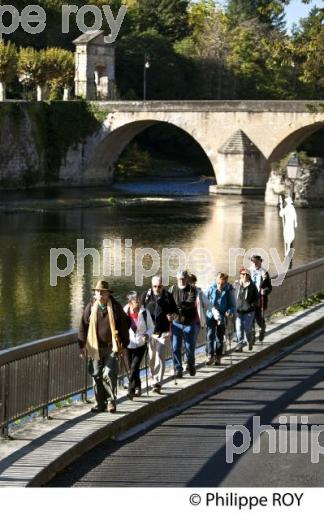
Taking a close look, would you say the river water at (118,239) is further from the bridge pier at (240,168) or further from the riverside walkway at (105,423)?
the riverside walkway at (105,423)

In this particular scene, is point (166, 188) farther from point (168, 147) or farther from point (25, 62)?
point (168, 147)

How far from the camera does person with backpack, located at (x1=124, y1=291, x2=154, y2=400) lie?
43.7 ft

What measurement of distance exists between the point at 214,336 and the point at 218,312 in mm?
405

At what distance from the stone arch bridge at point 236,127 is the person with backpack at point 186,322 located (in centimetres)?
4693

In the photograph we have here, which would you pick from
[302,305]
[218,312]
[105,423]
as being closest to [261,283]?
[218,312]

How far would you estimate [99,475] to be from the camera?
415 inches

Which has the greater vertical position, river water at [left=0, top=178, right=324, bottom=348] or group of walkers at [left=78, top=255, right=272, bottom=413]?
group of walkers at [left=78, top=255, right=272, bottom=413]

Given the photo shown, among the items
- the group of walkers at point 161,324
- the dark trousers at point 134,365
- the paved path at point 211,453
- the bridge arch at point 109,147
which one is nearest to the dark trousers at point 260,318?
the group of walkers at point 161,324

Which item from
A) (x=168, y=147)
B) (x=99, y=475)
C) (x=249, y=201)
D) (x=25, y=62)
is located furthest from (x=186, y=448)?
(x=168, y=147)

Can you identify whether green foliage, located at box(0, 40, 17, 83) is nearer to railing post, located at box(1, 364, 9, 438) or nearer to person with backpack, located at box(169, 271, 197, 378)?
person with backpack, located at box(169, 271, 197, 378)

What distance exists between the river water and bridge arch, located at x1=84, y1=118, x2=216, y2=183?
218 inches

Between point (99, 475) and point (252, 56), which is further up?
point (252, 56)

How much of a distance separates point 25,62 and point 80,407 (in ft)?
182

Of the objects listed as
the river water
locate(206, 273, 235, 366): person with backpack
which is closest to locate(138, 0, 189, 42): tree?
the river water
